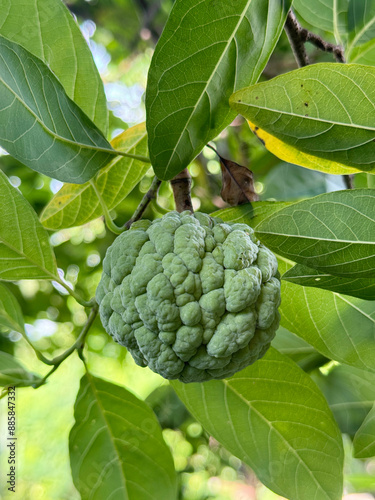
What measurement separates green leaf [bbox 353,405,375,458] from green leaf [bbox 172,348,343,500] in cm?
6

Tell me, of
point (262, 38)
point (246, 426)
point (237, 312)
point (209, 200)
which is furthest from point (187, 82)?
point (209, 200)

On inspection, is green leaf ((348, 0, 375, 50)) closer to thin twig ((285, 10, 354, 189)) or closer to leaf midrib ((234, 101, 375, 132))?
thin twig ((285, 10, 354, 189))

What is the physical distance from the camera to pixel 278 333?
175 centimetres

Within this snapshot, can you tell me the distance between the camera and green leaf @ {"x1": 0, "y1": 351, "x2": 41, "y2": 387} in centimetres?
137

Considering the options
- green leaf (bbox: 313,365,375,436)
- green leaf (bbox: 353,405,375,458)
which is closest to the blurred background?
green leaf (bbox: 313,365,375,436)

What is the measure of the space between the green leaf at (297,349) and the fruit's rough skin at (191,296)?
2.39ft

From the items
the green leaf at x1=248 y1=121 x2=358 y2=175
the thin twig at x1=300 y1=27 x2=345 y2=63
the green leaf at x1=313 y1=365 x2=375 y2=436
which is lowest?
the green leaf at x1=313 y1=365 x2=375 y2=436

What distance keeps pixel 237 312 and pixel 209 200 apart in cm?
→ 193

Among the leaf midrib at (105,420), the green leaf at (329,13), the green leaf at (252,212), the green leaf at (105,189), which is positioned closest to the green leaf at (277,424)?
the leaf midrib at (105,420)

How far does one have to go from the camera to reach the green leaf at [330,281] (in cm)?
101

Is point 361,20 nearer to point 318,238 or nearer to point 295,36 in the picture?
point 295,36

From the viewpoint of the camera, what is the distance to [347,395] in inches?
72.2

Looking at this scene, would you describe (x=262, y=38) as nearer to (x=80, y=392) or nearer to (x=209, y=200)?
(x=80, y=392)

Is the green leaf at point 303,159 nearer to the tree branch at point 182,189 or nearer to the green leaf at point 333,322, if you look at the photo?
the tree branch at point 182,189
